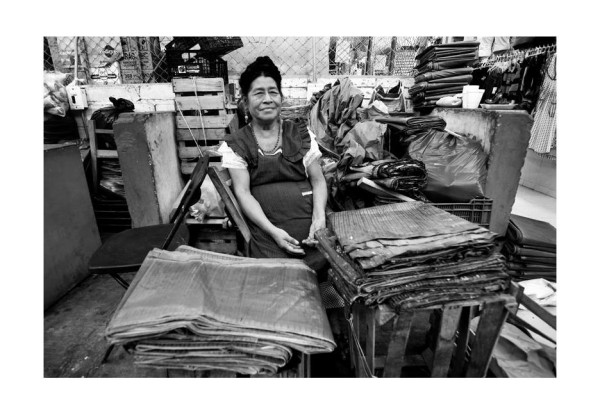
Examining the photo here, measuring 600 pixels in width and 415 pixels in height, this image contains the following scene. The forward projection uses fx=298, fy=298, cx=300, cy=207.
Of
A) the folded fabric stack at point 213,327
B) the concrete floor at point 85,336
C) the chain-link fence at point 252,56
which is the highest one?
the chain-link fence at point 252,56

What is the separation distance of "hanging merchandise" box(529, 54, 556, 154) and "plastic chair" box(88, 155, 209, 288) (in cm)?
488

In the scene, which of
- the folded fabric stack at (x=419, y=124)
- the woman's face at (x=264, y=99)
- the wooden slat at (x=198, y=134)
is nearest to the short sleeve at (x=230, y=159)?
the woman's face at (x=264, y=99)

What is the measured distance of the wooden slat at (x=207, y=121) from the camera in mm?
3887

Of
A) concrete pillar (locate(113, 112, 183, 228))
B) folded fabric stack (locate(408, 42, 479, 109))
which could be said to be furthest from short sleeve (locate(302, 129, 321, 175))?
folded fabric stack (locate(408, 42, 479, 109))

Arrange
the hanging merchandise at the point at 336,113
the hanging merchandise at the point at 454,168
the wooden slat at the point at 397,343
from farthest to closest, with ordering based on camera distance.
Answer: the hanging merchandise at the point at 336,113 → the hanging merchandise at the point at 454,168 → the wooden slat at the point at 397,343

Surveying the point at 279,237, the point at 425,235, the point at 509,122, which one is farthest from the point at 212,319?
the point at 509,122

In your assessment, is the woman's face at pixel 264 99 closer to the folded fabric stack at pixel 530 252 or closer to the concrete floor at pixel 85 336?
the concrete floor at pixel 85 336

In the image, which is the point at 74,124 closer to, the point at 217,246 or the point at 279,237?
the point at 217,246

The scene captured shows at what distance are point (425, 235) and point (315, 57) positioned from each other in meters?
4.50

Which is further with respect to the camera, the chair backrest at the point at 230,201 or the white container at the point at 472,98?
the white container at the point at 472,98

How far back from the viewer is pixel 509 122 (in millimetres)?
2680

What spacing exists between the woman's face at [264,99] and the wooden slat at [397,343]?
1.63 metres

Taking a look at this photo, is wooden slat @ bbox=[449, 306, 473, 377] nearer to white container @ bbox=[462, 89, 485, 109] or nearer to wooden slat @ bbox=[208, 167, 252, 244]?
wooden slat @ bbox=[208, 167, 252, 244]

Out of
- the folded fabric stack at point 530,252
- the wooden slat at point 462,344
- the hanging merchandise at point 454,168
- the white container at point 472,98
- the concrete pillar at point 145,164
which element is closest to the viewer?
the wooden slat at point 462,344
